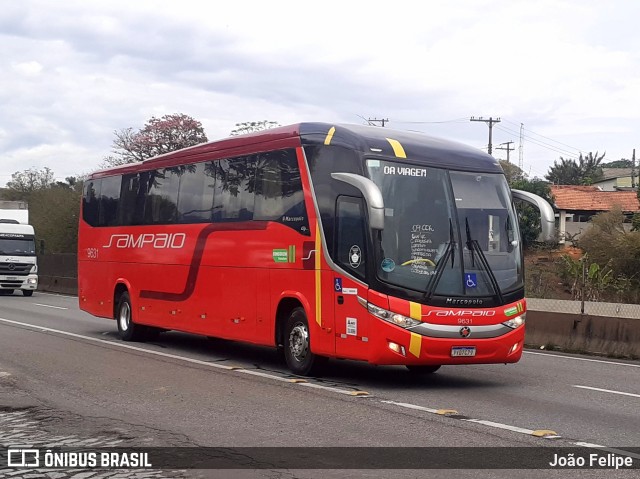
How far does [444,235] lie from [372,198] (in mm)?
1342

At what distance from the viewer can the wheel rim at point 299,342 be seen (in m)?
12.6

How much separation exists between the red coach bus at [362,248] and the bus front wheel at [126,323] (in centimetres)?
328

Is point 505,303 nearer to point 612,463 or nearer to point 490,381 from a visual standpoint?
point 490,381

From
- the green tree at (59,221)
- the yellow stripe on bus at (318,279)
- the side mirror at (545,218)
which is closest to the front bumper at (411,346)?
the yellow stripe on bus at (318,279)

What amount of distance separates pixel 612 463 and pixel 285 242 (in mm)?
6463

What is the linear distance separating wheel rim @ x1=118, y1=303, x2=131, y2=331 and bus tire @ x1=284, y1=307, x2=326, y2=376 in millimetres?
6082

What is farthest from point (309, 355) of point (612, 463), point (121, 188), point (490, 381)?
point (121, 188)

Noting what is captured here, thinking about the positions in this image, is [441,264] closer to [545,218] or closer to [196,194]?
[545,218]

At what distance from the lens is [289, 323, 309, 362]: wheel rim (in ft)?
41.4

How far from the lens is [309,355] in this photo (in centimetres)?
1252

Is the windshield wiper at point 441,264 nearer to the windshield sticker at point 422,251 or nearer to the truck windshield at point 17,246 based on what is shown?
the windshield sticker at point 422,251

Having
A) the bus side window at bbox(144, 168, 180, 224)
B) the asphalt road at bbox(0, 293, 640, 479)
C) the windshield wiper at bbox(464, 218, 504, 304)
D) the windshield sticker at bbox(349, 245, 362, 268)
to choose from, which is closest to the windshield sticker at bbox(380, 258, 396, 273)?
the windshield sticker at bbox(349, 245, 362, 268)

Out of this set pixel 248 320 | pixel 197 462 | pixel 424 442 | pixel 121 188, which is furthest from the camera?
pixel 121 188

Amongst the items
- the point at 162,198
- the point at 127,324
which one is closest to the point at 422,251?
the point at 162,198
